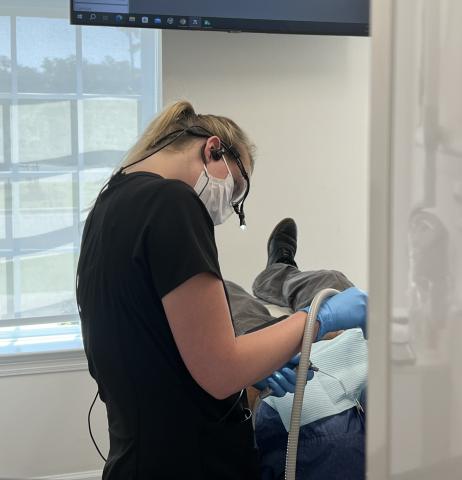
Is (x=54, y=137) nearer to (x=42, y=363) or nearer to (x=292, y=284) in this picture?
(x=42, y=363)

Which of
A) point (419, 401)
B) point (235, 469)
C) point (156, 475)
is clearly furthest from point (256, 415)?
point (419, 401)

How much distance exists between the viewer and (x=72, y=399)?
7.79ft

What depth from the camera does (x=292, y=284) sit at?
2186 millimetres

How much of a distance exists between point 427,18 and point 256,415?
41.0 inches

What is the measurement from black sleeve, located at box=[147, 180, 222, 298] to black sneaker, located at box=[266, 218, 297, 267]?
1.31 metres

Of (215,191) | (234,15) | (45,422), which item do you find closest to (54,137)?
(234,15)

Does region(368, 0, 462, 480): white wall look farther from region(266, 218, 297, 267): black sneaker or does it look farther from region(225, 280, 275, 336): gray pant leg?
region(266, 218, 297, 267): black sneaker

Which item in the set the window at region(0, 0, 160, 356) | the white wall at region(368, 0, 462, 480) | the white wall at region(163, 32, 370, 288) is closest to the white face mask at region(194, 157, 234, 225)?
the white wall at region(368, 0, 462, 480)

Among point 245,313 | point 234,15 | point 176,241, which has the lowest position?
point 245,313

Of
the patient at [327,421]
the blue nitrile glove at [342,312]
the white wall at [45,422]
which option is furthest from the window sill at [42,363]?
the blue nitrile glove at [342,312]

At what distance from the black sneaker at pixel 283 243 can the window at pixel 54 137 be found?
67 centimetres

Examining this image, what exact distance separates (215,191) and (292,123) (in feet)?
4.09

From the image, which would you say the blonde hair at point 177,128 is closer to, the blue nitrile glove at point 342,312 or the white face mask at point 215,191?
the white face mask at point 215,191

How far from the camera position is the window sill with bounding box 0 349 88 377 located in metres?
2.32
